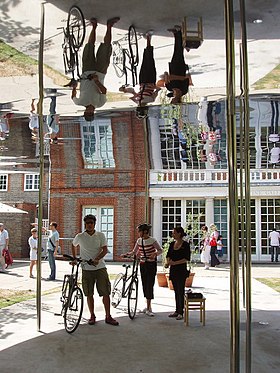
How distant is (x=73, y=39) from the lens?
16.0 feet

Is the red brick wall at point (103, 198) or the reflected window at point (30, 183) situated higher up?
the reflected window at point (30, 183)

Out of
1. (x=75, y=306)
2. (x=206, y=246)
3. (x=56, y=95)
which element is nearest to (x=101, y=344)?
(x=75, y=306)

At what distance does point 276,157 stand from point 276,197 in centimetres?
1096

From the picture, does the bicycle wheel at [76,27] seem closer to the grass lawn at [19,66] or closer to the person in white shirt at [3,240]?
the grass lawn at [19,66]

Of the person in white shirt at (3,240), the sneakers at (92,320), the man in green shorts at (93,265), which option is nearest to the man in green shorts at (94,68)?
the man in green shorts at (93,265)

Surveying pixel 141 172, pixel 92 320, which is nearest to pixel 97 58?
pixel 92 320

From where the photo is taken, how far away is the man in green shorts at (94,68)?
4.90 meters

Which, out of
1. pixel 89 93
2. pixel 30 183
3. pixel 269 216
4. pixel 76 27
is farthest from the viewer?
pixel 30 183

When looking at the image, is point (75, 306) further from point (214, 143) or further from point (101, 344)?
point (214, 143)

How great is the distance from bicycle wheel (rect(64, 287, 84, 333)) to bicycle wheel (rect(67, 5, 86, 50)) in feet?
10.3

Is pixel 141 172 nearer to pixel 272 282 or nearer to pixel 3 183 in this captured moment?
pixel 3 183

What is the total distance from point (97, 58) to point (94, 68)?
12cm

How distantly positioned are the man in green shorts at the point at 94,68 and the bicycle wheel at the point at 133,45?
8.1 inches

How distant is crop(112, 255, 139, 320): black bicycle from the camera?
7250mm
